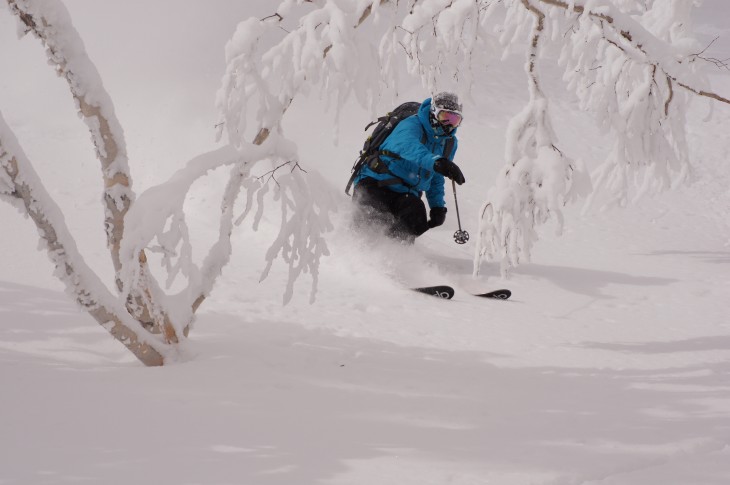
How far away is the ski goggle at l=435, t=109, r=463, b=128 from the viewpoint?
5633mm

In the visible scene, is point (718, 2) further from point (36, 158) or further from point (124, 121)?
point (36, 158)

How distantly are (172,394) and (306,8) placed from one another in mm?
14678

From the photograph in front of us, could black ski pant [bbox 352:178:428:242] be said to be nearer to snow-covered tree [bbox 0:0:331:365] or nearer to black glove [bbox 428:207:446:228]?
black glove [bbox 428:207:446:228]

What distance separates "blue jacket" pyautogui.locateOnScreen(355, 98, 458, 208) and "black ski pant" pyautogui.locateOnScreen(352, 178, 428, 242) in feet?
0.27

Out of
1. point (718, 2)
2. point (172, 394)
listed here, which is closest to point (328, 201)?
point (172, 394)

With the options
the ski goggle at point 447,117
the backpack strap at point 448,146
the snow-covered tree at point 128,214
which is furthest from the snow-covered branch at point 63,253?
the backpack strap at point 448,146

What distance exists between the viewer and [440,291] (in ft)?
17.7

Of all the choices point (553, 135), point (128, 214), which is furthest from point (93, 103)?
point (553, 135)

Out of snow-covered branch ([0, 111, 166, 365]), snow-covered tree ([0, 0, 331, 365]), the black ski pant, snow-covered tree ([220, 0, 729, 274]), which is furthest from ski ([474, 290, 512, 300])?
snow-covered branch ([0, 111, 166, 365])

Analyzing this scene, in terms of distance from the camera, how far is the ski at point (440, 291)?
17.6 ft

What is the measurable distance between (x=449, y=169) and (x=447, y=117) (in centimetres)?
78

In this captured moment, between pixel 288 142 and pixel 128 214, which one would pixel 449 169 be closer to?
pixel 288 142

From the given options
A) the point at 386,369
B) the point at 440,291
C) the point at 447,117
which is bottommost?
the point at 386,369

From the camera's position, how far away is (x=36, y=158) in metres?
8.47
